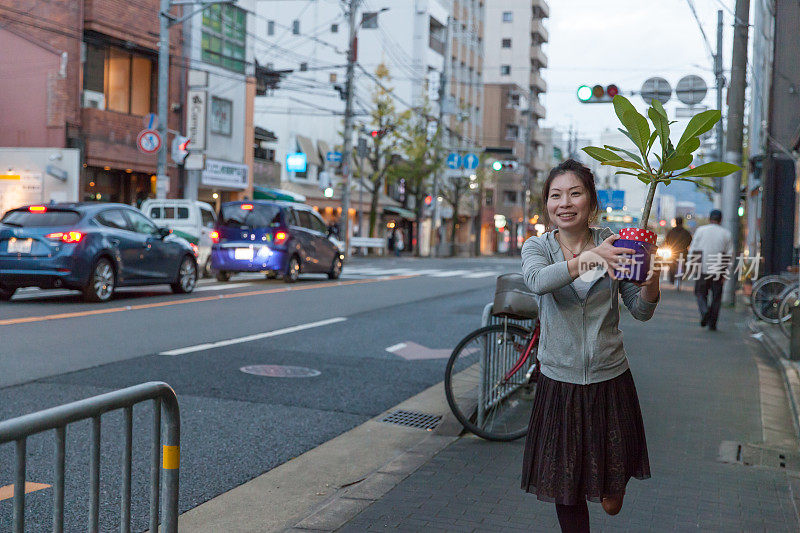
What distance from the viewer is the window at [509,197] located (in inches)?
3258

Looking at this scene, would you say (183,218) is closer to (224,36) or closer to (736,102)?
(736,102)

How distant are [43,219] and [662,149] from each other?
498 inches

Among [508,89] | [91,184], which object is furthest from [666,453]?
[508,89]

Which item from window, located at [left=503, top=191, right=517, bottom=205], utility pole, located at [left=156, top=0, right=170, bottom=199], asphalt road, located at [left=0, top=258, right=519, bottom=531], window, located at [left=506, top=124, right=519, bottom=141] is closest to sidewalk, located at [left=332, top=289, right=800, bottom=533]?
asphalt road, located at [left=0, top=258, right=519, bottom=531]

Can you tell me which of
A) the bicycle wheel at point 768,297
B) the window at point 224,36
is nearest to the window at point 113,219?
the bicycle wheel at point 768,297

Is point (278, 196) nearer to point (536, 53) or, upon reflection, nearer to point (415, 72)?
point (415, 72)

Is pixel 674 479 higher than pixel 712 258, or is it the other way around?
pixel 712 258

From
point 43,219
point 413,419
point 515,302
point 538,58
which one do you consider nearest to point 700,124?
point 515,302

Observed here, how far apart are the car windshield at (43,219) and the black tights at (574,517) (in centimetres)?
1188

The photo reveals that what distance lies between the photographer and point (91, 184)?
2725 cm

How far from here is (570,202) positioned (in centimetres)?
310

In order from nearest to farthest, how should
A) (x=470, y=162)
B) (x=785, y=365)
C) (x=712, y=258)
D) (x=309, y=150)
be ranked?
(x=785, y=365) < (x=712, y=258) < (x=309, y=150) < (x=470, y=162)

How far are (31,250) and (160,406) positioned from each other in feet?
38.3

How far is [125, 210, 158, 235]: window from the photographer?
15.0 m
